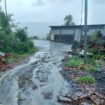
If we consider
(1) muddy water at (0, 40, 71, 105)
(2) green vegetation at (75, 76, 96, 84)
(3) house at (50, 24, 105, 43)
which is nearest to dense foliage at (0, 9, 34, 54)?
(1) muddy water at (0, 40, 71, 105)

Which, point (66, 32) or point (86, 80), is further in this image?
point (66, 32)

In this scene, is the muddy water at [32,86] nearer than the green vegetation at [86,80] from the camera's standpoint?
Yes

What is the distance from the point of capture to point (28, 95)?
1456 cm

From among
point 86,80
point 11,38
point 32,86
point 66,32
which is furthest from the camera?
point 66,32

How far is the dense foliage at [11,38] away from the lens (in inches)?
1399

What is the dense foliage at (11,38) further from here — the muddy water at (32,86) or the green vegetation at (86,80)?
the green vegetation at (86,80)

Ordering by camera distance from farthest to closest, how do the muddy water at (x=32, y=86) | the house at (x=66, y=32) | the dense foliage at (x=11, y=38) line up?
the house at (x=66, y=32)
the dense foliage at (x=11, y=38)
the muddy water at (x=32, y=86)

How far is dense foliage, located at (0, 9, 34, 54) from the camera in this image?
35531mm

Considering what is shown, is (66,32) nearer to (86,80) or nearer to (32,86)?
(86,80)

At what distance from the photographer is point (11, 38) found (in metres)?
36.9

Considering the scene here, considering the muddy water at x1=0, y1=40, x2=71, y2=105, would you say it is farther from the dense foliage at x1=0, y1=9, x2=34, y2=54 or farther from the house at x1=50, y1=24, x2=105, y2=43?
the house at x1=50, y1=24, x2=105, y2=43

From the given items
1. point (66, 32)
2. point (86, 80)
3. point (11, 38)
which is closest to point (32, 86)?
point (86, 80)

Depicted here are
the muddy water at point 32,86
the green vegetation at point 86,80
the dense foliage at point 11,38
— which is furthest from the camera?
the dense foliage at point 11,38

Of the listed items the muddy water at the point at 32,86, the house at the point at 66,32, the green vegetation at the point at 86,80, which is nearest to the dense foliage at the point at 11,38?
the muddy water at the point at 32,86
